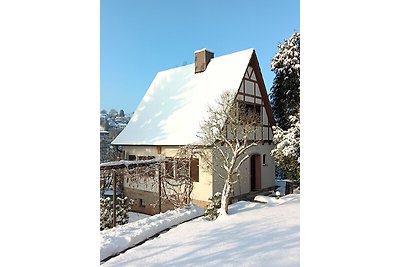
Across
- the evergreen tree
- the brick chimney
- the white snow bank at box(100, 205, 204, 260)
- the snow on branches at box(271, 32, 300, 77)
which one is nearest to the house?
the brick chimney

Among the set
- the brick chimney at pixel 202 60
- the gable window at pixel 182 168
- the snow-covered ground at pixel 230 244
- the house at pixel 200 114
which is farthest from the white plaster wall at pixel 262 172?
the brick chimney at pixel 202 60

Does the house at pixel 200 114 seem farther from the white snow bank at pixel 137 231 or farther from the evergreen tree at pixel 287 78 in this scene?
the evergreen tree at pixel 287 78

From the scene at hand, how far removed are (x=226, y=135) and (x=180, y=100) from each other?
3.35 feet

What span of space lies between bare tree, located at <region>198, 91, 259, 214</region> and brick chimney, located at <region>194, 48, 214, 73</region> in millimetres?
795

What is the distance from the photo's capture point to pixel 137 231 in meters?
2.02

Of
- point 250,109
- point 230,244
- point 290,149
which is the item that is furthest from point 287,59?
point 230,244

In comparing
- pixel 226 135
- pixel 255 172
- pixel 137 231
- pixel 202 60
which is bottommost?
pixel 137 231

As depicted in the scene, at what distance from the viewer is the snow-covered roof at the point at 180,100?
3250 millimetres

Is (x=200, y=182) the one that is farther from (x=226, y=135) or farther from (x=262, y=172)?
(x=262, y=172)

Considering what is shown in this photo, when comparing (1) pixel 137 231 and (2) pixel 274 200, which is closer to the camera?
(1) pixel 137 231
